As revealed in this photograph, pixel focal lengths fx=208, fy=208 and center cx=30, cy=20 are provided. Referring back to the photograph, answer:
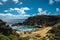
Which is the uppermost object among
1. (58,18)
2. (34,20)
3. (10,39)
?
(34,20)

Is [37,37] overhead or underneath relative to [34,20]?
underneath

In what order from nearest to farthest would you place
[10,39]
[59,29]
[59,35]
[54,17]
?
[10,39] < [59,35] < [59,29] < [54,17]

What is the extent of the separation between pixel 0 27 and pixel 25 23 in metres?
15.7

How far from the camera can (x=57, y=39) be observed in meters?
15.9

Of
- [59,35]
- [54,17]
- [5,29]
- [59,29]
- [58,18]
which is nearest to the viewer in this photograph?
[5,29]

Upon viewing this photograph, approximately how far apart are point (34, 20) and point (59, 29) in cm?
1278

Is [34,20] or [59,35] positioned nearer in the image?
[59,35]

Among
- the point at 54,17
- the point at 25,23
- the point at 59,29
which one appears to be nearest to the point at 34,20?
the point at 25,23

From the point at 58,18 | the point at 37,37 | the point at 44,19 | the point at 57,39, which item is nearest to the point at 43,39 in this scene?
the point at 37,37

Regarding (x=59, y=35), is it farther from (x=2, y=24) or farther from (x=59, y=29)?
(x=2, y=24)

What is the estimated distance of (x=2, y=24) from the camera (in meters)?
16.1

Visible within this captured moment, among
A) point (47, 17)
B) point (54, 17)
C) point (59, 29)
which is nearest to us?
point (59, 29)

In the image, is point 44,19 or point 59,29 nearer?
point 59,29

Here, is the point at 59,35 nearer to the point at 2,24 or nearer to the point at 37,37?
the point at 37,37
